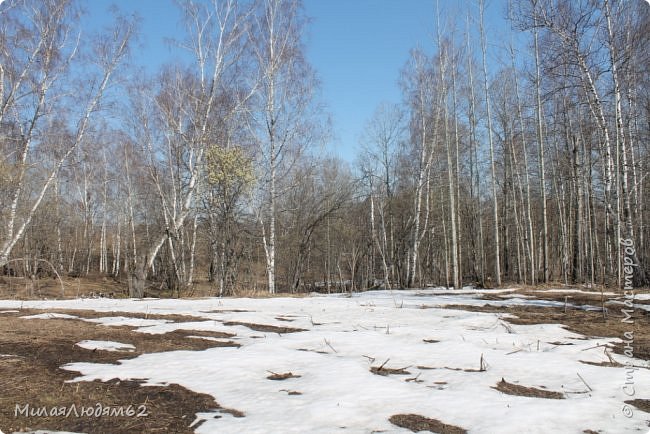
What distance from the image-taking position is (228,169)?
38.0 ft

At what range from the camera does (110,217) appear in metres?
33.7

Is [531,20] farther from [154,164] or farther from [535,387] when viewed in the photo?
[154,164]

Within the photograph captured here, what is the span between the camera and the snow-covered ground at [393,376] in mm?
2445

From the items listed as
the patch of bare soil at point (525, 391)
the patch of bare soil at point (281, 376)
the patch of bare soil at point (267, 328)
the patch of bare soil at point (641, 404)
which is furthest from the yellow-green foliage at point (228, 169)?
the patch of bare soil at point (641, 404)

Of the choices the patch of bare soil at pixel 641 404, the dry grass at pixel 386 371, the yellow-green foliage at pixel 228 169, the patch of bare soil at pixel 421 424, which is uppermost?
the yellow-green foliage at pixel 228 169

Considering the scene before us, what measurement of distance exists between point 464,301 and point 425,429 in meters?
6.75

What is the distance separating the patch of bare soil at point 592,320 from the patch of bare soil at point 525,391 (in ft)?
5.38

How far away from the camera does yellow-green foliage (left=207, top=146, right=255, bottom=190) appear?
1148 cm

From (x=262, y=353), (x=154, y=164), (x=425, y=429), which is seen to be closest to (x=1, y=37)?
(x=154, y=164)

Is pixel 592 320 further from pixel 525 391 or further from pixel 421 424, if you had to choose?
pixel 421 424

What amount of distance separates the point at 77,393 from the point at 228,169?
9.20 meters

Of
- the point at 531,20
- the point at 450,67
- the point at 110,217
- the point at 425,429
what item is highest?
the point at 450,67

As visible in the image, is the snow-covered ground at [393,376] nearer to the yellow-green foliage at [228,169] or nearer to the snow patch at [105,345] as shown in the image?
the snow patch at [105,345]

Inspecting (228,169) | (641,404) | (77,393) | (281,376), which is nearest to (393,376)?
(281,376)
